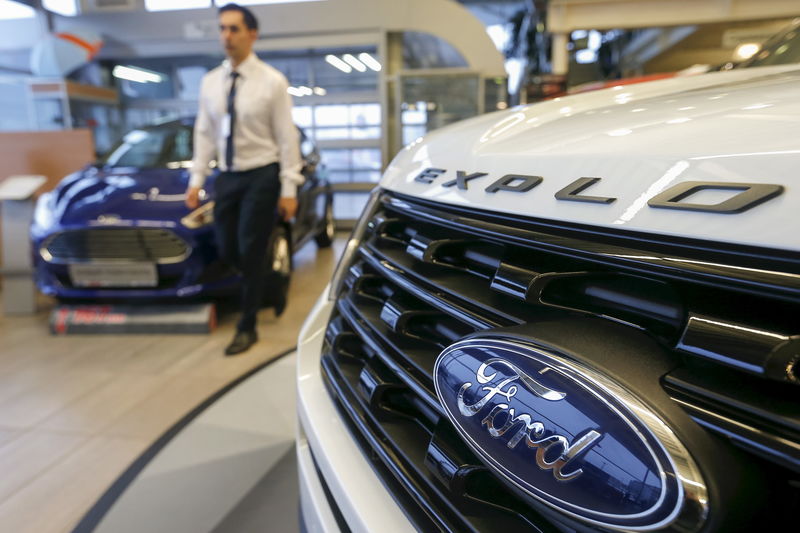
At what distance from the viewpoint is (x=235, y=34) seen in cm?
246

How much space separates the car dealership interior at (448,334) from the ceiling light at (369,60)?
15.3ft

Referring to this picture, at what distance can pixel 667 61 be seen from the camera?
10.6 m

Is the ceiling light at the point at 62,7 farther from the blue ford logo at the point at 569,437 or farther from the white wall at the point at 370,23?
the blue ford logo at the point at 569,437

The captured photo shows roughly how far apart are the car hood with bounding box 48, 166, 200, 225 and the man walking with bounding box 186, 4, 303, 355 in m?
0.47

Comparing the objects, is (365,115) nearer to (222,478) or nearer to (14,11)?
(14,11)

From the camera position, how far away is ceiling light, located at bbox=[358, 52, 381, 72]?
288 inches

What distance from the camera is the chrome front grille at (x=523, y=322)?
34 centimetres

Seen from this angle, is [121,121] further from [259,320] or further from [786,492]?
[786,492]

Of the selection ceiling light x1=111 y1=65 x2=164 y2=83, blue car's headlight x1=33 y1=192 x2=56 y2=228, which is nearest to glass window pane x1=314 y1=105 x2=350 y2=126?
ceiling light x1=111 y1=65 x2=164 y2=83

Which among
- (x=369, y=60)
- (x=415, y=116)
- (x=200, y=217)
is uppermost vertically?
(x=369, y=60)

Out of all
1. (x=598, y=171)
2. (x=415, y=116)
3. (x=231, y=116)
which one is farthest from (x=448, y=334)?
(x=415, y=116)

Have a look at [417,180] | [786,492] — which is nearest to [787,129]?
[786,492]

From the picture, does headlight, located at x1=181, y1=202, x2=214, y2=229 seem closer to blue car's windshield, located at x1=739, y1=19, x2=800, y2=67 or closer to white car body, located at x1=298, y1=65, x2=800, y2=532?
white car body, located at x1=298, y1=65, x2=800, y2=532

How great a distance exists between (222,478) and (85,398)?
1.08m
